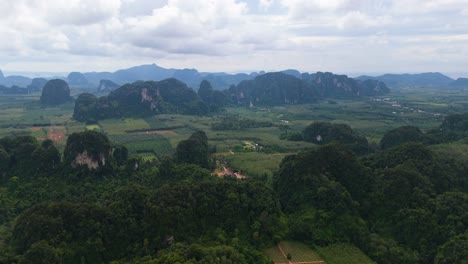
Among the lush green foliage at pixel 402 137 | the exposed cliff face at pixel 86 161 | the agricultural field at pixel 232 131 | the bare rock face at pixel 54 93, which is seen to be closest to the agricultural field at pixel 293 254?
the agricultural field at pixel 232 131

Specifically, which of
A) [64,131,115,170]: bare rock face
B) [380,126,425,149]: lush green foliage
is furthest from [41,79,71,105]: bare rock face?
[380,126,425,149]: lush green foliage

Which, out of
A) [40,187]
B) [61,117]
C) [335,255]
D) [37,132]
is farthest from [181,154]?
[61,117]

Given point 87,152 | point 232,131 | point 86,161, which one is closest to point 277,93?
point 232,131

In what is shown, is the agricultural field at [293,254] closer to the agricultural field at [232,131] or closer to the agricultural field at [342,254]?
the agricultural field at [342,254]

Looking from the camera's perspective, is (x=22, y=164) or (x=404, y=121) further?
(x=404, y=121)

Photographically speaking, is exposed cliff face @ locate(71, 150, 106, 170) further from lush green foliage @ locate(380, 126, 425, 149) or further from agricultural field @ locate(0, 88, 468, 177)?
lush green foliage @ locate(380, 126, 425, 149)

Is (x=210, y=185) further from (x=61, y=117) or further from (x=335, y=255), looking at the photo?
(x=61, y=117)
